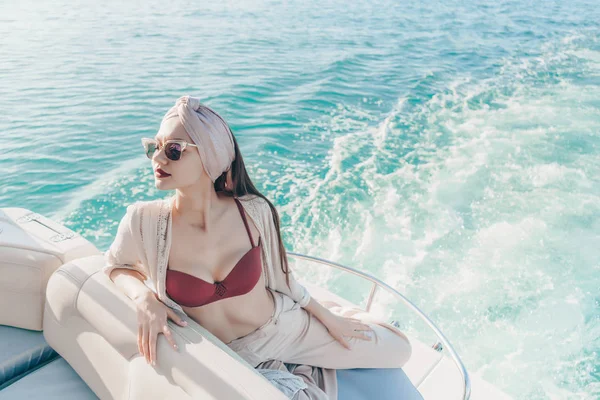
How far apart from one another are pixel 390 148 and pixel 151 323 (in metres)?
5.28

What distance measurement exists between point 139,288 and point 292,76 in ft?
25.2

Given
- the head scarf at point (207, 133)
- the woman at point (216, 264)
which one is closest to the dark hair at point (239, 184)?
the woman at point (216, 264)

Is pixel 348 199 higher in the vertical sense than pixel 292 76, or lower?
lower

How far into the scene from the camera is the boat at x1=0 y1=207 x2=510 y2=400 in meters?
1.51

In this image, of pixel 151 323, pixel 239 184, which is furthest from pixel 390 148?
pixel 151 323

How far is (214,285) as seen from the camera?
1685 mm

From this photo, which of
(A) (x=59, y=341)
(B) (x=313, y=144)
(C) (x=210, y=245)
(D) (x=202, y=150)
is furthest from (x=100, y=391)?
(B) (x=313, y=144)

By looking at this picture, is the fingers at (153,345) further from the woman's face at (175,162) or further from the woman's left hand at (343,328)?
the woman's left hand at (343,328)

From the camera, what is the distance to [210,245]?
68.7 inches

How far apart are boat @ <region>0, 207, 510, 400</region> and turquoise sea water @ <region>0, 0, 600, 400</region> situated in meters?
2.03

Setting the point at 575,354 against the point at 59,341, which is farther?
the point at 575,354

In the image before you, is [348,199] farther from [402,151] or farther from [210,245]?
[210,245]

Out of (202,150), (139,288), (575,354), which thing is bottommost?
(575,354)

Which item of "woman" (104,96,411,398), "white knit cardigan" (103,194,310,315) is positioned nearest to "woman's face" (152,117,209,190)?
"woman" (104,96,411,398)
